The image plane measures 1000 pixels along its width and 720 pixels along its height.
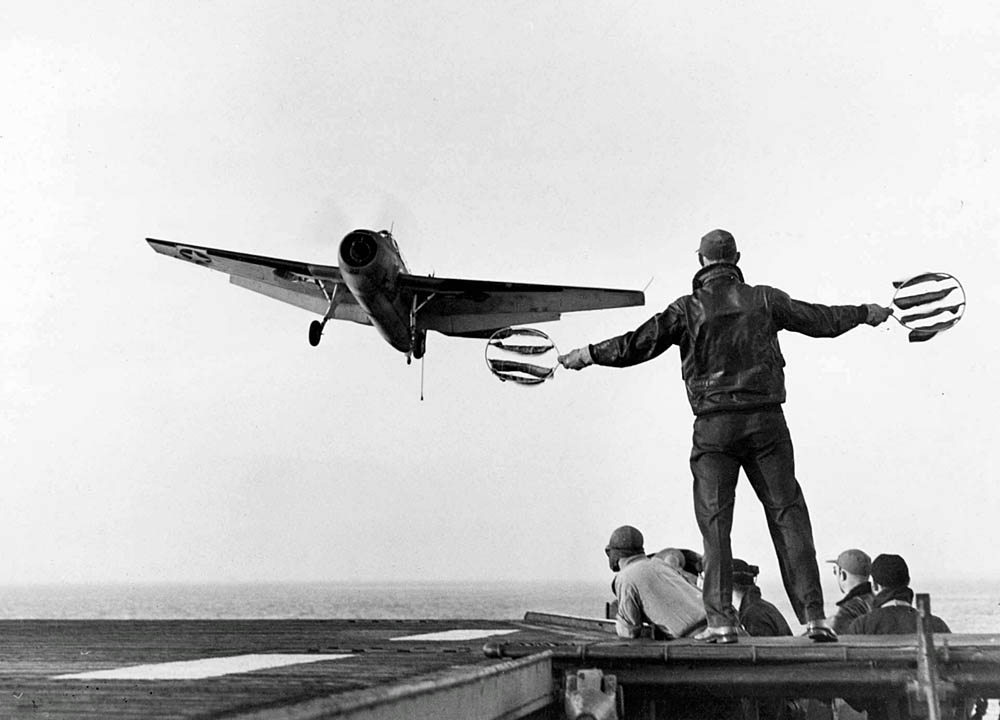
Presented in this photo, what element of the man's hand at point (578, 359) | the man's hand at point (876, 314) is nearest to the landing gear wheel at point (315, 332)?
the man's hand at point (578, 359)

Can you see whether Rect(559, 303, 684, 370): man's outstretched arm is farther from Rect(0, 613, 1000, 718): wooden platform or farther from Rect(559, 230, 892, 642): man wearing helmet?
Rect(0, 613, 1000, 718): wooden platform

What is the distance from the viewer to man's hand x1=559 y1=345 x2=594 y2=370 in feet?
20.4

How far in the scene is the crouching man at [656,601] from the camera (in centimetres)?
625

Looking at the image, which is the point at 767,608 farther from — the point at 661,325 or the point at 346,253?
the point at 346,253

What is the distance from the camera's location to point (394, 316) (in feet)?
85.1

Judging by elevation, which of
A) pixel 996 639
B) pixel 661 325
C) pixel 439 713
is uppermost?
pixel 661 325

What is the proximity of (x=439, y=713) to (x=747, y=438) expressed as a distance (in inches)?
105

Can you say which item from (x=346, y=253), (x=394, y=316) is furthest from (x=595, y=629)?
(x=394, y=316)

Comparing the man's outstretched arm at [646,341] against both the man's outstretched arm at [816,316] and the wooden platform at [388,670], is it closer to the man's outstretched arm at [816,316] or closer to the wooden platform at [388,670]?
the man's outstretched arm at [816,316]

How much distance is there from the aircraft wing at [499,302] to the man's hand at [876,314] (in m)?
21.3

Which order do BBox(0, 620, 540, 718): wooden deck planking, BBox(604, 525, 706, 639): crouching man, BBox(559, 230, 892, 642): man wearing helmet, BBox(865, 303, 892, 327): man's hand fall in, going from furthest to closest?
BBox(604, 525, 706, 639): crouching man < BBox(865, 303, 892, 327): man's hand < BBox(559, 230, 892, 642): man wearing helmet < BBox(0, 620, 540, 718): wooden deck planking

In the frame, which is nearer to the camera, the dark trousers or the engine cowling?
the dark trousers

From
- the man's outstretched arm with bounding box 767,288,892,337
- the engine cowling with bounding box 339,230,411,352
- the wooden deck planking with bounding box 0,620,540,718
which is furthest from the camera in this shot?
the engine cowling with bounding box 339,230,411,352

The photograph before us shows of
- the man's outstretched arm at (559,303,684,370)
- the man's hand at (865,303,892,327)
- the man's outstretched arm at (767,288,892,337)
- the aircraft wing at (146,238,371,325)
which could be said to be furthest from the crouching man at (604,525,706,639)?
the aircraft wing at (146,238,371,325)
